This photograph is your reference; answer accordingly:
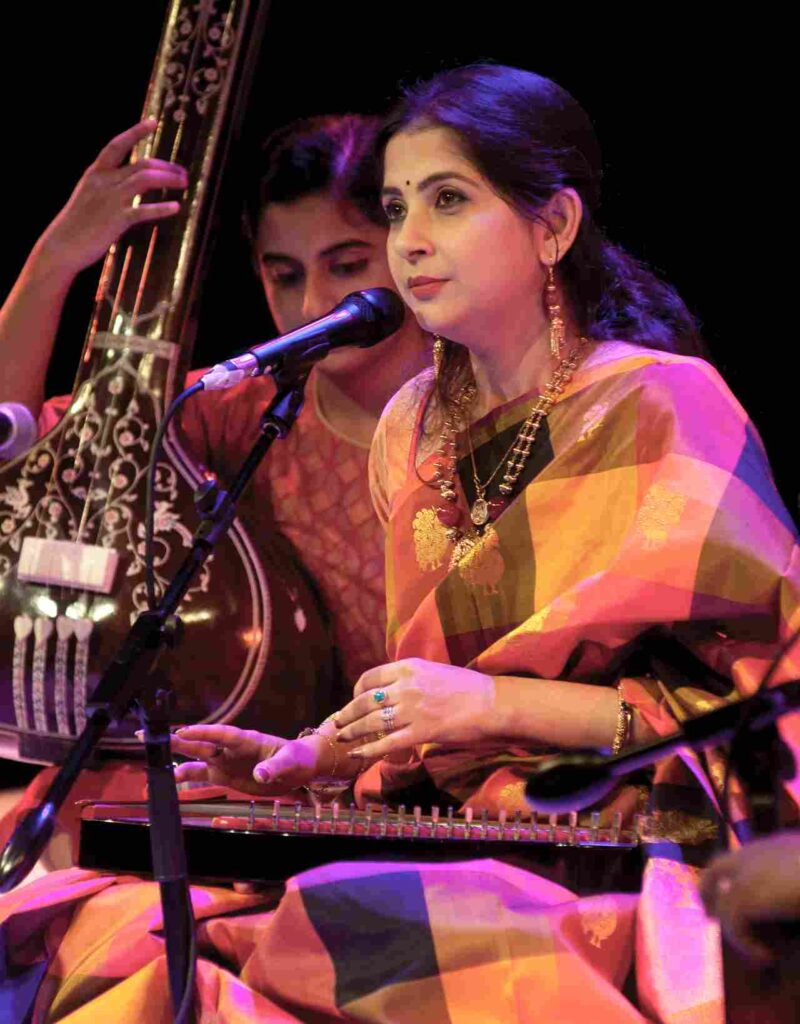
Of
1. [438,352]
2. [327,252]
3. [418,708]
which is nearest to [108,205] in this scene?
[327,252]

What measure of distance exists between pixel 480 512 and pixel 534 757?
45 centimetres

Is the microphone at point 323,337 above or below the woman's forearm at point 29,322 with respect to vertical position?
above

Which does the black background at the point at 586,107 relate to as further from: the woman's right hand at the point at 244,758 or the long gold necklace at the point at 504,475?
the woman's right hand at the point at 244,758

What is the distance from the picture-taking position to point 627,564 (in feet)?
6.25

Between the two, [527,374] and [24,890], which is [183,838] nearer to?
[24,890]

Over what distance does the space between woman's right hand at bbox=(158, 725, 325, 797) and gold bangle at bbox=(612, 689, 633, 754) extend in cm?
48

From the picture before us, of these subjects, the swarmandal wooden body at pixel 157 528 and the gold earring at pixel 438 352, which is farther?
the swarmandal wooden body at pixel 157 528

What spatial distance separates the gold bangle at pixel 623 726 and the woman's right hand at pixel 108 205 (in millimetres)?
1653

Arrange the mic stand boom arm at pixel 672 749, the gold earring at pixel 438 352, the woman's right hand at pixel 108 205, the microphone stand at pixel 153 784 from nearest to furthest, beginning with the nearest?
the mic stand boom arm at pixel 672 749 < the microphone stand at pixel 153 784 < the gold earring at pixel 438 352 < the woman's right hand at pixel 108 205

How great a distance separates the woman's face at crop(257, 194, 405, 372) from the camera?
3098mm

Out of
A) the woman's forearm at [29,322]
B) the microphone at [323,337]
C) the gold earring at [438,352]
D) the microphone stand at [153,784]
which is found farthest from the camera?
the woman's forearm at [29,322]

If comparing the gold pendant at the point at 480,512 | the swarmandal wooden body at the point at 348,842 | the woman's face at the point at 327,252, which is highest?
the woman's face at the point at 327,252

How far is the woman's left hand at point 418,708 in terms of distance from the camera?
1893mm

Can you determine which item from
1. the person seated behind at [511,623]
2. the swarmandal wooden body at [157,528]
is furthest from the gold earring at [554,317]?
the swarmandal wooden body at [157,528]
